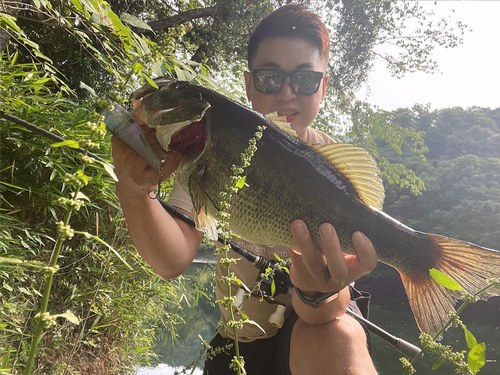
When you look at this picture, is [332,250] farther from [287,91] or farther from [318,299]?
[287,91]

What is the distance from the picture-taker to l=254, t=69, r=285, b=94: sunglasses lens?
219cm

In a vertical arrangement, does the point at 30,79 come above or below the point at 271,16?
below

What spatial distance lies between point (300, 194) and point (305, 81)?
3.51ft

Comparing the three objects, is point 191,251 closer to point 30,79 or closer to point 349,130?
point 30,79

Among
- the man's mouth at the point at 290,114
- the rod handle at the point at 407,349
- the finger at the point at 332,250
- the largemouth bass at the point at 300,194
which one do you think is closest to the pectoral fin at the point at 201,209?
the largemouth bass at the point at 300,194

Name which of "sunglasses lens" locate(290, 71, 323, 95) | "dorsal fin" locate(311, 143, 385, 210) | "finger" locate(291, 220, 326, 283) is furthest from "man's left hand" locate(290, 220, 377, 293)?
"sunglasses lens" locate(290, 71, 323, 95)

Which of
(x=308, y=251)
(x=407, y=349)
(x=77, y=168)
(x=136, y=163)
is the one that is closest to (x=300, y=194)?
(x=308, y=251)

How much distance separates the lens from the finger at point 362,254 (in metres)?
1.39

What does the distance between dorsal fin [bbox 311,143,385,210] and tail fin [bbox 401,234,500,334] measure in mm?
297

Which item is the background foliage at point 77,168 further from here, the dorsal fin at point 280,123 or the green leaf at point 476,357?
the green leaf at point 476,357

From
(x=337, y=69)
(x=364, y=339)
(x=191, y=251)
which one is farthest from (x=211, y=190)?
(x=337, y=69)

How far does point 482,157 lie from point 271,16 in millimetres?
33293

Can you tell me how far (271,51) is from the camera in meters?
2.25

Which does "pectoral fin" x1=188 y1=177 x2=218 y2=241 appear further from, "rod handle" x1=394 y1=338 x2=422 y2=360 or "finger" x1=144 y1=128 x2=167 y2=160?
"rod handle" x1=394 y1=338 x2=422 y2=360
